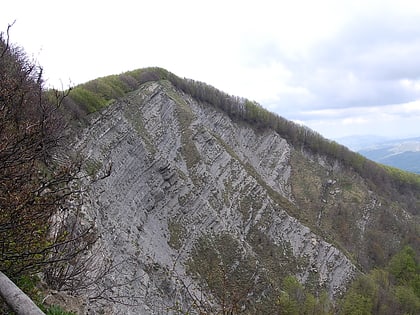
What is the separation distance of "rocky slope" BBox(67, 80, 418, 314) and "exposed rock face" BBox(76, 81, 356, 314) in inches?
4.0

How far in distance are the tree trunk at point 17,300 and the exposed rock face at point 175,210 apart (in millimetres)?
16317

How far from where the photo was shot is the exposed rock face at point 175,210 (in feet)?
81.8

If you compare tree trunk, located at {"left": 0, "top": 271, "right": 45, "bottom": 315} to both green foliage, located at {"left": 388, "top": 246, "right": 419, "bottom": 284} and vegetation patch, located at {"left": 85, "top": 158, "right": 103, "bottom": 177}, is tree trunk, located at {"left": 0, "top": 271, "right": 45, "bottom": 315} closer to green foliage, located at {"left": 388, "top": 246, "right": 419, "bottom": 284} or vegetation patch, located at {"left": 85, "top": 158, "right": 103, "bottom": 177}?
vegetation patch, located at {"left": 85, "top": 158, "right": 103, "bottom": 177}

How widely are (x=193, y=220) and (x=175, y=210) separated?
1.90 m

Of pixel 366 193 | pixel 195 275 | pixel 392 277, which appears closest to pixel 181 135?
pixel 195 275

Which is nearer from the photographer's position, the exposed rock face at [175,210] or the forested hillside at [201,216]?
the forested hillside at [201,216]

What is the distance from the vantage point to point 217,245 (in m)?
31.5

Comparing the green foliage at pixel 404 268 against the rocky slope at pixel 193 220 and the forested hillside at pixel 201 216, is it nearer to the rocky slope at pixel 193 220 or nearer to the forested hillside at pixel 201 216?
the forested hillside at pixel 201 216

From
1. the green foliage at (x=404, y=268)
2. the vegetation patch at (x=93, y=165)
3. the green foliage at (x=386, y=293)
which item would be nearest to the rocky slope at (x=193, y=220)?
the vegetation patch at (x=93, y=165)

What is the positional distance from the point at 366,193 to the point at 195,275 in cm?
4004

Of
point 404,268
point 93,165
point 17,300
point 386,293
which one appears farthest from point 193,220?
point 404,268

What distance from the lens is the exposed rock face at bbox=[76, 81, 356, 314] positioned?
81.8 ft

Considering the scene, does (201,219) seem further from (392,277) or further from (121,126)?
(392,277)

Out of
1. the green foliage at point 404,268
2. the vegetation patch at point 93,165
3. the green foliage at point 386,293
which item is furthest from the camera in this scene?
the green foliage at point 404,268
